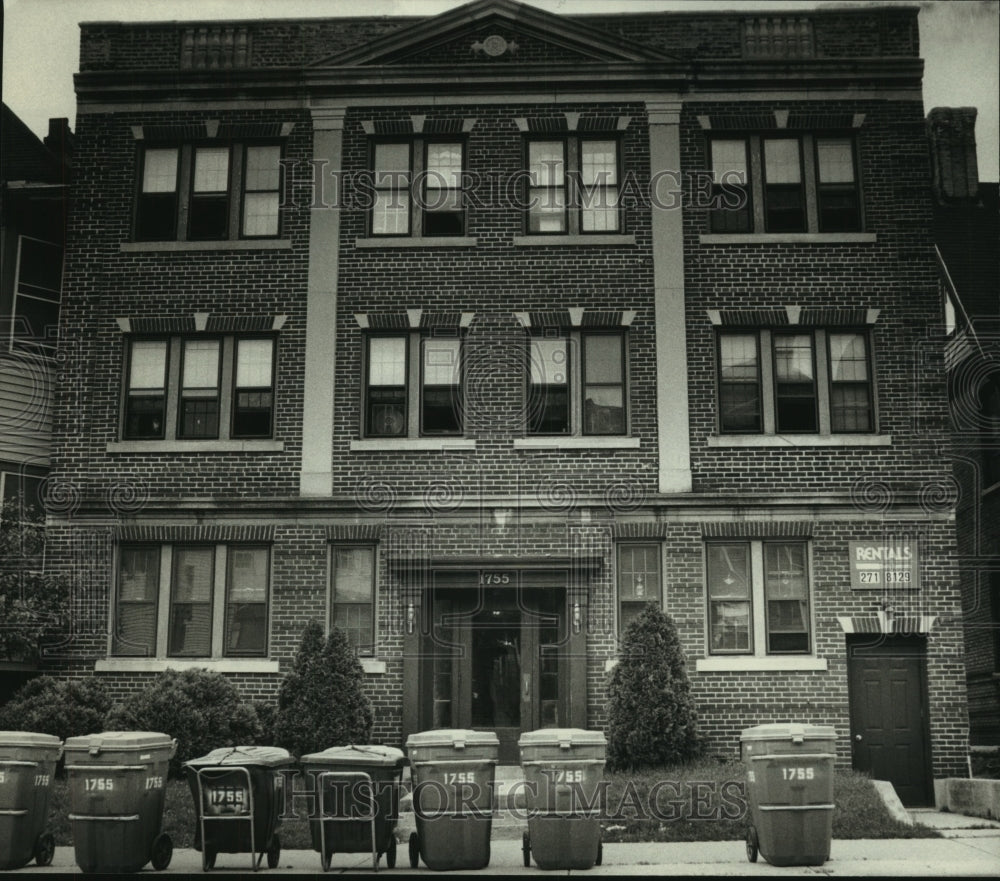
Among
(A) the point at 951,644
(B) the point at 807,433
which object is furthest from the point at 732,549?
(A) the point at 951,644

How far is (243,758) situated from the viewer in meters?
12.5

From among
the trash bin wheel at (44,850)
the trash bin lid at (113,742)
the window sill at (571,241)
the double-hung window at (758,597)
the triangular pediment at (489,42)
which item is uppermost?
the triangular pediment at (489,42)

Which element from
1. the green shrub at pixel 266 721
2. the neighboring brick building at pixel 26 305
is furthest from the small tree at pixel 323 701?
the neighboring brick building at pixel 26 305

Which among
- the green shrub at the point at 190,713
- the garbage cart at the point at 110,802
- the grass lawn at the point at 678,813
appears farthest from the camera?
the green shrub at the point at 190,713

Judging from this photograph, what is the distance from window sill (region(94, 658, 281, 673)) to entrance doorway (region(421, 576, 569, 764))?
104 inches

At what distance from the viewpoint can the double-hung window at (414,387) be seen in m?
19.8

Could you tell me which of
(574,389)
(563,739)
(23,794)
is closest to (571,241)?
(574,389)

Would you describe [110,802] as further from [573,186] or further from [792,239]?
[792,239]

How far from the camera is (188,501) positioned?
772 inches

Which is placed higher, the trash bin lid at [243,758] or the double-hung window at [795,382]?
the double-hung window at [795,382]

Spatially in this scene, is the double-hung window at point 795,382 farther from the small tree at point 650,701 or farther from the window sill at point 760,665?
the small tree at point 650,701

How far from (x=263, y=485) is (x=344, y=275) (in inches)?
150

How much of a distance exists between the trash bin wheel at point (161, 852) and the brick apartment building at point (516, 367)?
637 cm

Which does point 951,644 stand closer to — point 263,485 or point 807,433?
point 807,433
